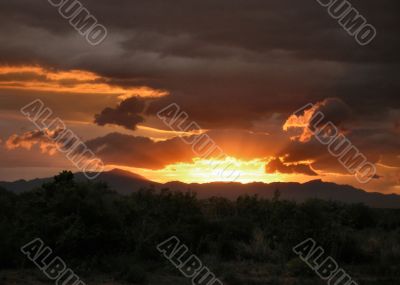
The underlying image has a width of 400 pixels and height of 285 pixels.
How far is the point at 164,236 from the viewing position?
2214cm

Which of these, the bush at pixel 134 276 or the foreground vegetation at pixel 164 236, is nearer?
the bush at pixel 134 276

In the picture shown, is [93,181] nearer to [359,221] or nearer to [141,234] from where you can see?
[141,234]

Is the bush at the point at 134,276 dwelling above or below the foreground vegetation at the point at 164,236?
below

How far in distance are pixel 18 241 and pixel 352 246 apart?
11.4 meters

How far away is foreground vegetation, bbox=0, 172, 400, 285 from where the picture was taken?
63.5ft

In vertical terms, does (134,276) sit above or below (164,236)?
below

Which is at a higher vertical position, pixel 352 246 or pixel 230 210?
pixel 230 210

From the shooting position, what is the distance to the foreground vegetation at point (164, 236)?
19.3m

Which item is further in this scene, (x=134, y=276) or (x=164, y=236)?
(x=164, y=236)

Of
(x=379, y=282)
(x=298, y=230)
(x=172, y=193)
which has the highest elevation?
(x=172, y=193)

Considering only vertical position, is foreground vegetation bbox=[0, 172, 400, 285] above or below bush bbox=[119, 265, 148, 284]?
above

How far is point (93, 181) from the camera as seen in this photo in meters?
22.4

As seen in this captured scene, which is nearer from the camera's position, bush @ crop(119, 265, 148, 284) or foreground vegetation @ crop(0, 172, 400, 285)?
bush @ crop(119, 265, 148, 284)

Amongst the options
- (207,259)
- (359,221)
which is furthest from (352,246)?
(359,221)
